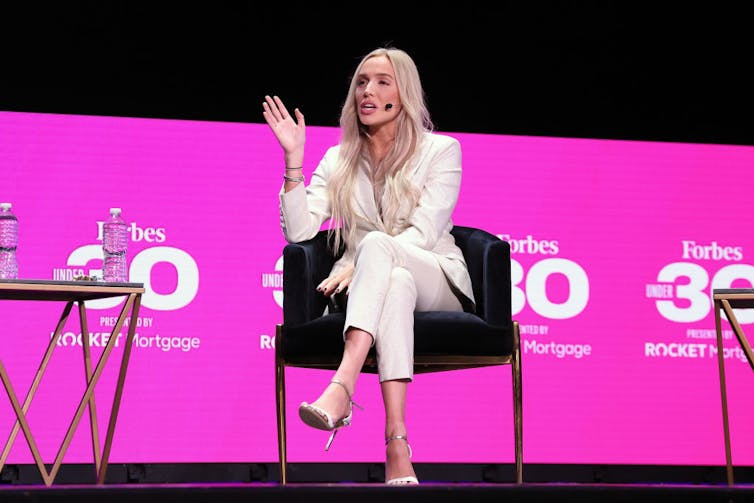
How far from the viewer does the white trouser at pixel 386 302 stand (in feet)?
8.16

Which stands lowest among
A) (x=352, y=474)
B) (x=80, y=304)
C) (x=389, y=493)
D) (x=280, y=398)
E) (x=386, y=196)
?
(x=352, y=474)

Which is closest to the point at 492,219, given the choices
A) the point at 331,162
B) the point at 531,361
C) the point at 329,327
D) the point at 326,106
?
the point at 531,361

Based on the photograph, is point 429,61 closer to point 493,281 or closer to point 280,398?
point 493,281

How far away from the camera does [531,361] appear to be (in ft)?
13.4

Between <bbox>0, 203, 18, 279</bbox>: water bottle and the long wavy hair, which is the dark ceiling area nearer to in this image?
<bbox>0, 203, 18, 279</bbox>: water bottle

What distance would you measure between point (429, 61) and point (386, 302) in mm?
2265

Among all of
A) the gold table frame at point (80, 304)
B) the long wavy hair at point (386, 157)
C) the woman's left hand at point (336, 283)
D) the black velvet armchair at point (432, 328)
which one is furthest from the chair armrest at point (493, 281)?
the gold table frame at point (80, 304)

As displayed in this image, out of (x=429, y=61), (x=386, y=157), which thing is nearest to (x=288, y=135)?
(x=386, y=157)

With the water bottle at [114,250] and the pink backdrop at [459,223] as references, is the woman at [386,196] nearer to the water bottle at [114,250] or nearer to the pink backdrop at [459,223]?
the water bottle at [114,250]

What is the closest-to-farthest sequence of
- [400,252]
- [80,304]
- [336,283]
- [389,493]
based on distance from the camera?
[389,493] < [400,252] < [336,283] < [80,304]

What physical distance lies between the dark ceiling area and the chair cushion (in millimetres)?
1796

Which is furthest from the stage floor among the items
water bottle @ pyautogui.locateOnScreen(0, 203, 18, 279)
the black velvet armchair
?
water bottle @ pyautogui.locateOnScreen(0, 203, 18, 279)

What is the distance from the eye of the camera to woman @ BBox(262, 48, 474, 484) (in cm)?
262

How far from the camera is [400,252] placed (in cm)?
268
